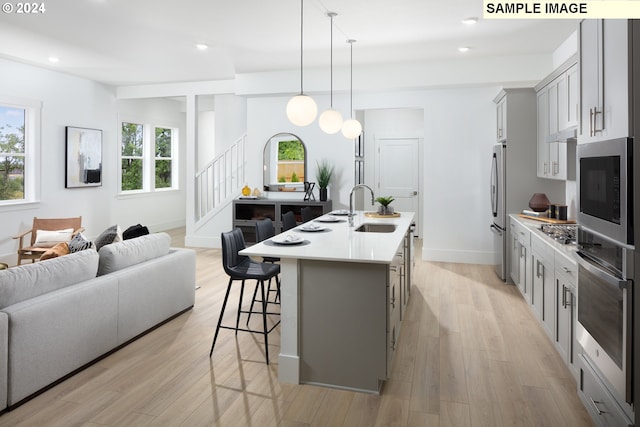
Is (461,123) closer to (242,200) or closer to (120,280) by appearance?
(242,200)

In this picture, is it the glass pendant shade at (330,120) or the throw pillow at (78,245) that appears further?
the glass pendant shade at (330,120)

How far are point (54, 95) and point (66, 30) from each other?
2423mm

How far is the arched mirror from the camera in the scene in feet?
24.1

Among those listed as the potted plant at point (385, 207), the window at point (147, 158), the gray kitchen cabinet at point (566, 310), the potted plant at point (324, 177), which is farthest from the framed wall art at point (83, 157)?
the gray kitchen cabinet at point (566, 310)

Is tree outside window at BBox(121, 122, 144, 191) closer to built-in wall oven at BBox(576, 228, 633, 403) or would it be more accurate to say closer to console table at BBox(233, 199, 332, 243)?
console table at BBox(233, 199, 332, 243)

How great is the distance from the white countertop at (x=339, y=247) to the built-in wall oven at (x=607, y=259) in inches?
41.2

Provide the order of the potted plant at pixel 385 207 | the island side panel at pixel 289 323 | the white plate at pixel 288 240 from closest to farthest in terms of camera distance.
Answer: the island side panel at pixel 289 323, the white plate at pixel 288 240, the potted plant at pixel 385 207

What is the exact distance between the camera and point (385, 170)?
352 inches

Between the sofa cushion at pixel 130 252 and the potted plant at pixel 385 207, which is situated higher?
the potted plant at pixel 385 207

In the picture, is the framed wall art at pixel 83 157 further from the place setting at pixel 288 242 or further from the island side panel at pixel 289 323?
the island side panel at pixel 289 323

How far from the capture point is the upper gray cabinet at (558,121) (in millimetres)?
3863

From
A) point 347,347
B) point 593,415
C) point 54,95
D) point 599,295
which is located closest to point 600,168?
point 599,295

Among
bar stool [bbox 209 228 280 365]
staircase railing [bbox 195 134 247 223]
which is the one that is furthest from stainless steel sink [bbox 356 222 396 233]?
staircase railing [bbox 195 134 247 223]

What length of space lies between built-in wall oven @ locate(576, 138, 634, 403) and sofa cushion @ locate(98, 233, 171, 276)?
3.13 metres
